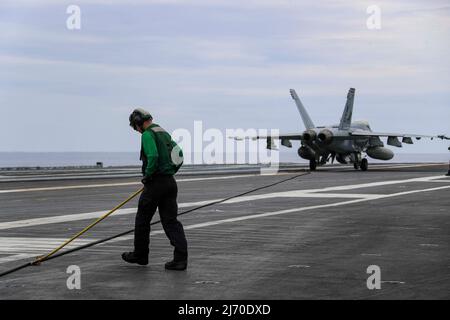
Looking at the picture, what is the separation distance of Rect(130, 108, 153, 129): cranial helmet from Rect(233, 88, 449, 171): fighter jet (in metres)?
40.6

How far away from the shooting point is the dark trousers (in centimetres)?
1194

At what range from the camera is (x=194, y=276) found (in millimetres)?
11078

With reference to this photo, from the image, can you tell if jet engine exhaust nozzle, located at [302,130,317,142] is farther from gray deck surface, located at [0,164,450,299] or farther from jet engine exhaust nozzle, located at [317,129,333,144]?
gray deck surface, located at [0,164,450,299]

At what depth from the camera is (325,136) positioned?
52156 millimetres

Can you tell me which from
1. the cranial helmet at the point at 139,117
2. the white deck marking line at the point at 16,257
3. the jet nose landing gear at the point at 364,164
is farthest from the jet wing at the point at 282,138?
the cranial helmet at the point at 139,117

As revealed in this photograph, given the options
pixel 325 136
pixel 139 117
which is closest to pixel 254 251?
pixel 139 117

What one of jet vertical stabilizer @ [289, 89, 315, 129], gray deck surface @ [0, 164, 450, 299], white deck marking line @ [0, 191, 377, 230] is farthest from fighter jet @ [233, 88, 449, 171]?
gray deck surface @ [0, 164, 450, 299]

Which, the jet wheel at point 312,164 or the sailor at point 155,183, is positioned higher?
the sailor at point 155,183

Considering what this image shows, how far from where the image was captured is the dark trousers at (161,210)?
39.2 ft

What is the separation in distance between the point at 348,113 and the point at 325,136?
457 centimetres

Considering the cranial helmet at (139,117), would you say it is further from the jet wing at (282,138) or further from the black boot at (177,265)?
the jet wing at (282,138)

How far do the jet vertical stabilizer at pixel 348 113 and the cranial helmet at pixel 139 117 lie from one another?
4320cm

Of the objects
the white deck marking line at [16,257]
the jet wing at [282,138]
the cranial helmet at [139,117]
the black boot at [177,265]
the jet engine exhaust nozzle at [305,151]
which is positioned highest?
the cranial helmet at [139,117]

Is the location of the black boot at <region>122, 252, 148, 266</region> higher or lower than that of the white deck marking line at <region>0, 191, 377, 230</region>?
higher
